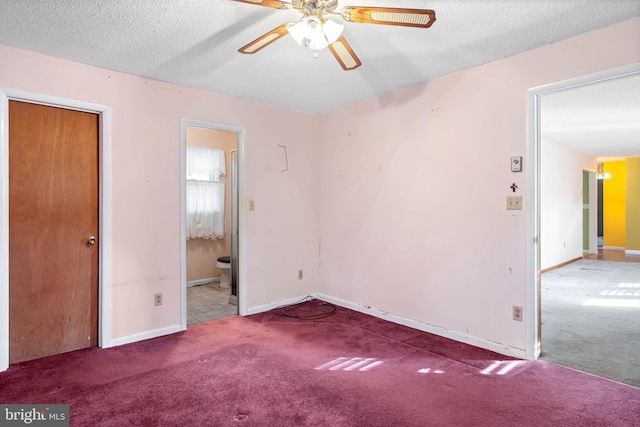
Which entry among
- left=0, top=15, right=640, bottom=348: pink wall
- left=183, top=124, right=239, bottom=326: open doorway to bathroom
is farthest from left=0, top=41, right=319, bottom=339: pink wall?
left=183, top=124, right=239, bottom=326: open doorway to bathroom

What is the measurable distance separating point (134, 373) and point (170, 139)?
78.2 inches

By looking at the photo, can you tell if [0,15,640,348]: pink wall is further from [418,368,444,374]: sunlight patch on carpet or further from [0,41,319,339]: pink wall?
[418,368,444,374]: sunlight patch on carpet

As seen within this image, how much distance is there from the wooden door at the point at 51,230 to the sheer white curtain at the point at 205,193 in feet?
6.87

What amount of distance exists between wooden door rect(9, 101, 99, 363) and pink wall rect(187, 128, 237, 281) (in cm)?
219

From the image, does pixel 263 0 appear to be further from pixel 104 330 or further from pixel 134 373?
pixel 104 330

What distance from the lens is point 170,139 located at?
3275 millimetres

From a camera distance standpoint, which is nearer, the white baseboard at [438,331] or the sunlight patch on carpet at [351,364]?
the sunlight patch on carpet at [351,364]

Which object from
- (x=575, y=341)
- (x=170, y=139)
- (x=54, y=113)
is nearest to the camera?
(x=54, y=113)

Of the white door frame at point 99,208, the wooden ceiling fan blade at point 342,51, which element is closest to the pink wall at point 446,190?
the wooden ceiling fan blade at point 342,51

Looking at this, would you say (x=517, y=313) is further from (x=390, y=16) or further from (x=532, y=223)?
(x=390, y=16)

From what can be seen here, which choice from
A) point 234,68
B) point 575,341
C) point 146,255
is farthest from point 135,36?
point 575,341

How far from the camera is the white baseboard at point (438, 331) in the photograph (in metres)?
2.71

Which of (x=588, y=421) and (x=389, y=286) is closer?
(x=588, y=421)

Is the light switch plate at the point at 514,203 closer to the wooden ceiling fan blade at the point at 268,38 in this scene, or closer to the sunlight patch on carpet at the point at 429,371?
the sunlight patch on carpet at the point at 429,371
